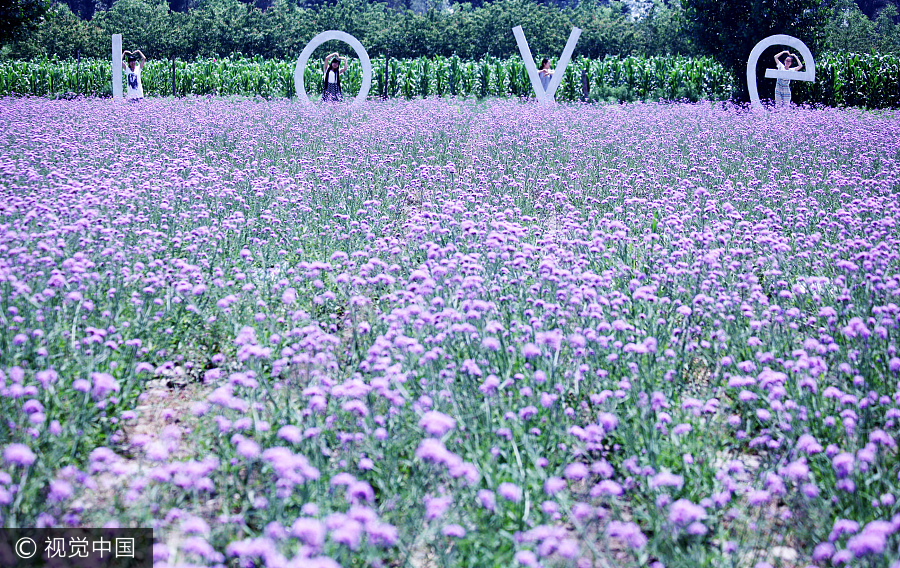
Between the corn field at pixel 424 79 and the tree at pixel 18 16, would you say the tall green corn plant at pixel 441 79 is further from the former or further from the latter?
the tree at pixel 18 16

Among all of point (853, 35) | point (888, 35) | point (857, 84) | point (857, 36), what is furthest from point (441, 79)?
point (888, 35)

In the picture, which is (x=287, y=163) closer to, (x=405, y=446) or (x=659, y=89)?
(x=405, y=446)

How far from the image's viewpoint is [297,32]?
3638 cm

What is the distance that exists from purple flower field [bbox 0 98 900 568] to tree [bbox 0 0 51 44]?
11479 millimetres

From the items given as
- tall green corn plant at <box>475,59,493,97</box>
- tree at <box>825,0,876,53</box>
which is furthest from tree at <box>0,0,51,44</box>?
tree at <box>825,0,876,53</box>

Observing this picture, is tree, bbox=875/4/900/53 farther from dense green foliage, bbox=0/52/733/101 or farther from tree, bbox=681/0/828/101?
dense green foliage, bbox=0/52/733/101

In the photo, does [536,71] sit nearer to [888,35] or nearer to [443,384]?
[443,384]

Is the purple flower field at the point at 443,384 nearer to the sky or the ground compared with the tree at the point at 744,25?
nearer to the ground

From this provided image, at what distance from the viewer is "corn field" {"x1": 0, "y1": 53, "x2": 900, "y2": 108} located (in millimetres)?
19609

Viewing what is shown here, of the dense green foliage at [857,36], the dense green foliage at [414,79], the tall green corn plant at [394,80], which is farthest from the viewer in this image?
the dense green foliage at [857,36]

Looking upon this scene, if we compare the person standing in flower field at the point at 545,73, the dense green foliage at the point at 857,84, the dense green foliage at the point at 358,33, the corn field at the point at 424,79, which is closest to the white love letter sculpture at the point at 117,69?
the corn field at the point at 424,79

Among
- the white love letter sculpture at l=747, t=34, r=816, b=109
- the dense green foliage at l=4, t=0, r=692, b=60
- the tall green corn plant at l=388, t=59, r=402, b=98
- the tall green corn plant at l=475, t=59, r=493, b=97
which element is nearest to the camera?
the white love letter sculpture at l=747, t=34, r=816, b=109

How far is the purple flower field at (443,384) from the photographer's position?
6.81ft
